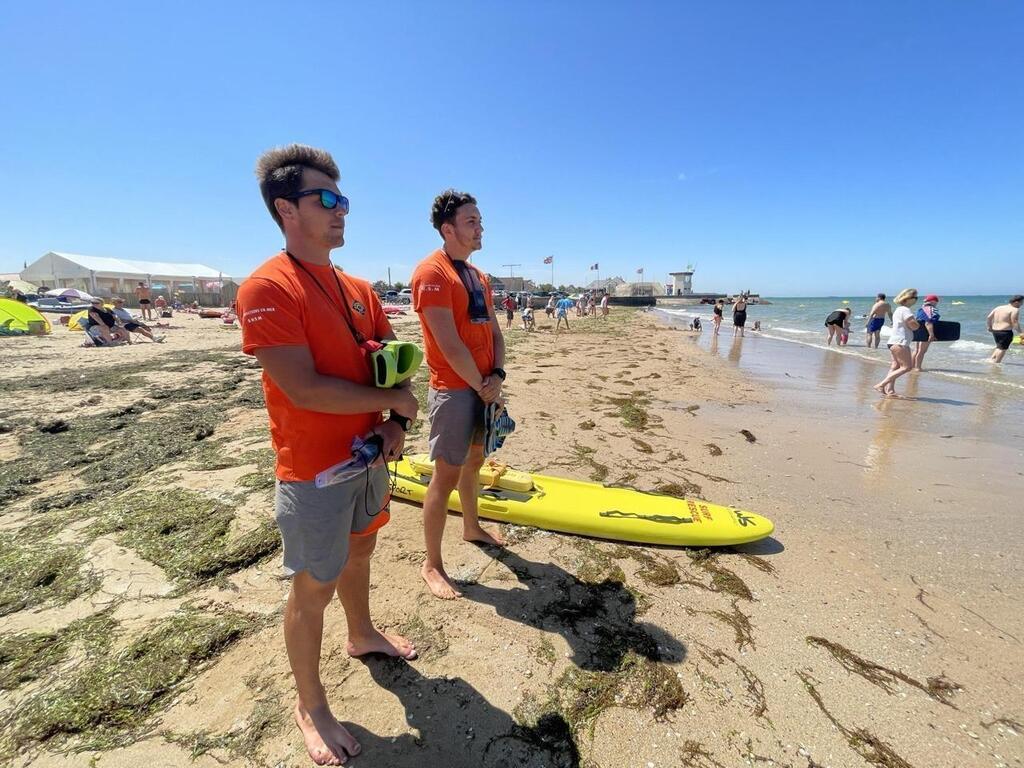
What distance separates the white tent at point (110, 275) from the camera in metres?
37.7

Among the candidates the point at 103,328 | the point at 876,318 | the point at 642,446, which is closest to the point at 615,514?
the point at 642,446

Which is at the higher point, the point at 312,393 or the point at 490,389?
the point at 312,393

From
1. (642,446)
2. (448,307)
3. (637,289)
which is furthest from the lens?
(637,289)

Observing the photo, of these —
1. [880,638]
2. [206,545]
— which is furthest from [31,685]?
[880,638]

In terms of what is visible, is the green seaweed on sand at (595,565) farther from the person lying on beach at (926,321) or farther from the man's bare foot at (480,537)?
the person lying on beach at (926,321)

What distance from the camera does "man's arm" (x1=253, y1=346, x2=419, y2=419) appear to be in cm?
143

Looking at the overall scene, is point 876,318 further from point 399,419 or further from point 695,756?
point 399,419

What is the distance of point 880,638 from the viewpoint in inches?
96.2

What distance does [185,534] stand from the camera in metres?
3.28

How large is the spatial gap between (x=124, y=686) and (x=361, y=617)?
1084mm

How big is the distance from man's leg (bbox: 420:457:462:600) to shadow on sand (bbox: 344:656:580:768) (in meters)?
0.65

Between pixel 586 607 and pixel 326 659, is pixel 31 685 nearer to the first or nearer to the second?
pixel 326 659

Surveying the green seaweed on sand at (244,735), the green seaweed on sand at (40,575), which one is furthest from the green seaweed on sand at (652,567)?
the green seaweed on sand at (40,575)

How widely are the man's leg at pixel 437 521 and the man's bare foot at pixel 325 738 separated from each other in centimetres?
95
